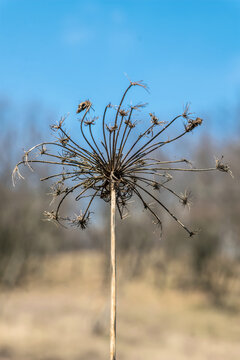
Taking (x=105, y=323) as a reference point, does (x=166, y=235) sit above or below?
above

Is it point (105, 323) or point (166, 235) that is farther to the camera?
point (166, 235)

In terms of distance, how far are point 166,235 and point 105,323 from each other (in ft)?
39.6

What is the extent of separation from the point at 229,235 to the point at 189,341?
11.9 m

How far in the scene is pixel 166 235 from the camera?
113 ft

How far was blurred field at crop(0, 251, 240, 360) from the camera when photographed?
63.9ft

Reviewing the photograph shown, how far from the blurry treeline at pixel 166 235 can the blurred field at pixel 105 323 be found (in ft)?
4.50

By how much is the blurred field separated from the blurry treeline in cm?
137

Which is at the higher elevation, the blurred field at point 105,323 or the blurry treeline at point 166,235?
the blurry treeline at point 166,235

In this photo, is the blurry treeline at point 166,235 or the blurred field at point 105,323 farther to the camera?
the blurry treeline at point 166,235

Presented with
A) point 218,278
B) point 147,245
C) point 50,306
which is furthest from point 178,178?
point 50,306

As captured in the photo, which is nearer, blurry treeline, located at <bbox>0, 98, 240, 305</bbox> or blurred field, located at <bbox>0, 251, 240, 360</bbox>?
blurred field, located at <bbox>0, 251, 240, 360</bbox>

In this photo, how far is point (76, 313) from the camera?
27.7m

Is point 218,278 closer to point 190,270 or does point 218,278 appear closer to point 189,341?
point 190,270

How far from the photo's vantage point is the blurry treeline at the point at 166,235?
90.0 feet
